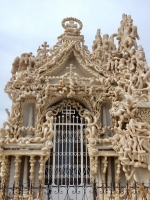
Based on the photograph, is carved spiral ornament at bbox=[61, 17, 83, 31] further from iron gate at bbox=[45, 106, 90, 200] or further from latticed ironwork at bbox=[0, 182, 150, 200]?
latticed ironwork at bbox=[0, 182, 150, 200]

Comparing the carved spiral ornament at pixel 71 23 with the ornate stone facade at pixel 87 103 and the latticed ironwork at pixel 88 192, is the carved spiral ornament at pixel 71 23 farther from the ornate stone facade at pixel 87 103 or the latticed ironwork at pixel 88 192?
the latticed ironwork at pixel 88 192

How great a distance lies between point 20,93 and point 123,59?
150 inches

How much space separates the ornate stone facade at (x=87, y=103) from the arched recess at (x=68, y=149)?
5.2 inches

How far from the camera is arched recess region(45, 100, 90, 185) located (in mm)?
7312

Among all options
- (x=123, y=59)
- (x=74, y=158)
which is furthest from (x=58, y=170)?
(x=123, y=59)

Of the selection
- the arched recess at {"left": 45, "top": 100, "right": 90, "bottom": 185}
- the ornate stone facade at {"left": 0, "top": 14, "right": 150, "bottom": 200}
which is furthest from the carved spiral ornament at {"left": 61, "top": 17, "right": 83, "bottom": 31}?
the arched recess at {"left": 45, "top": 100, "right": 90, "bottom": 185}

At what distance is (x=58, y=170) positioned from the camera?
7.36 m

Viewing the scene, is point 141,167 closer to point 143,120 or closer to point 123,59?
point 143,120

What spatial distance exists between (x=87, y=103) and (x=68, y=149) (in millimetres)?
1665

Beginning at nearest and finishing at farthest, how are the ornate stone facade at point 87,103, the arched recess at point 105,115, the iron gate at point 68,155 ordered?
the ornate stone facade at point 87,103 → the iron gate at point 68,155 → the arched recess at point 105,115

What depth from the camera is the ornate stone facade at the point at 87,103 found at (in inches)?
259

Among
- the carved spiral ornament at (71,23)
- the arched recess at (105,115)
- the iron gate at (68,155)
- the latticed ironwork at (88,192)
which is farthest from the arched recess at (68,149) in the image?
the carved spiral ornament at (71,23)

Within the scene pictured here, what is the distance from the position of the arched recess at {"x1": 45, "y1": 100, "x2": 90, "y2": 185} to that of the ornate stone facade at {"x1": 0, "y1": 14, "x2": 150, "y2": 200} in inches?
5.2

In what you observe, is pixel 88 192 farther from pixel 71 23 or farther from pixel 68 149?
pixel 71 23
